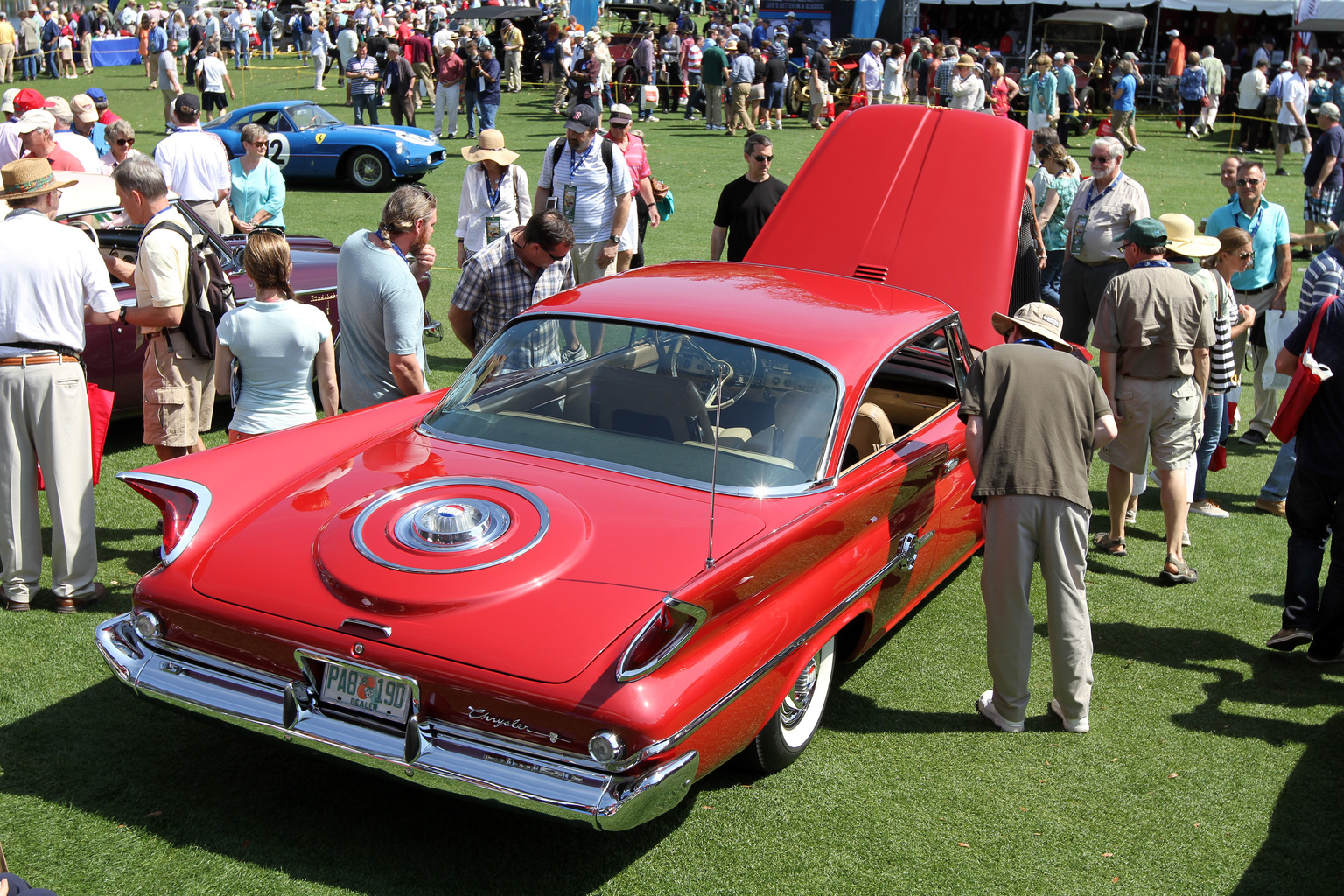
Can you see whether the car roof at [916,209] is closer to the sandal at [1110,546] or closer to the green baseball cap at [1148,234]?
the green baseball cap at [1148,234]

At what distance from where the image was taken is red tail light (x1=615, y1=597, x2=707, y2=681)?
126 inches

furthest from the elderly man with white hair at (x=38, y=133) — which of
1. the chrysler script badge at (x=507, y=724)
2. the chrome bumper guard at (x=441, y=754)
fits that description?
the chrysler script badge at (x=507, y=724)

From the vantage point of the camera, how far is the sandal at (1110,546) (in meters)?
6.46

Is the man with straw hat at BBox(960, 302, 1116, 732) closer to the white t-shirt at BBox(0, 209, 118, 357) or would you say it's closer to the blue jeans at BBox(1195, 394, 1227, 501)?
the blue jeans at BBox(1195, 394, 1227, 501)

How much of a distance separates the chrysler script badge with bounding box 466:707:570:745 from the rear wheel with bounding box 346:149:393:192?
51.3 feet

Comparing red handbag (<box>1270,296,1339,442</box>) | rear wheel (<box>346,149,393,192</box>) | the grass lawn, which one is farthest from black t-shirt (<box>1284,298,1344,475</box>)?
rear wheel (<box>346,149,393,192</box>)

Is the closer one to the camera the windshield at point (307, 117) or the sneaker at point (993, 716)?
the sneaker at point (993, 716)

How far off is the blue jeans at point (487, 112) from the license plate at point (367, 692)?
66.0 feet

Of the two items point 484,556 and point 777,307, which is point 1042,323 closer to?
point 777,307

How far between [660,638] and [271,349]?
264 centimetres

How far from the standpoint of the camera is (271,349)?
5.01m

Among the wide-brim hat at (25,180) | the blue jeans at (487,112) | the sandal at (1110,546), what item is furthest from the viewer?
the blue jeans at (487,112)

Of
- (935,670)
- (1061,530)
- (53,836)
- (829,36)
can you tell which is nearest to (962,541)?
(935,670)

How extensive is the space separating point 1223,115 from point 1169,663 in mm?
27992
